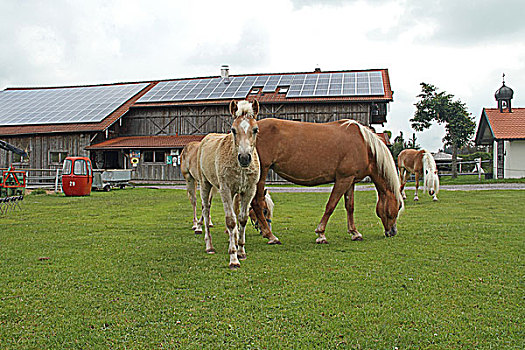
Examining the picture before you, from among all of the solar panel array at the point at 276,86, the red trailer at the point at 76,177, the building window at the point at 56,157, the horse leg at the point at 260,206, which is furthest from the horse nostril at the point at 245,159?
the building window at the point at 56,157

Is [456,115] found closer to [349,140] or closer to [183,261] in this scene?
[349,140]

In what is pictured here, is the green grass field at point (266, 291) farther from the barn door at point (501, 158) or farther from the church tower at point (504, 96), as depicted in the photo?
the church tower at point (504, 96)

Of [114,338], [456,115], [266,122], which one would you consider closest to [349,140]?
[266,122]

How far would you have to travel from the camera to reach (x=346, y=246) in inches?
277

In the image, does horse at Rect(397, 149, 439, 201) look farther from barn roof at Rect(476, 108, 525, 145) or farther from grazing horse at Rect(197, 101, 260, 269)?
barn roof at Rect(476, 108, 525, 145)

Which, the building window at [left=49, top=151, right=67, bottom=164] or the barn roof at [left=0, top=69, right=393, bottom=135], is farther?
the building window at [left=49, top=151, right=67, bottom=164]

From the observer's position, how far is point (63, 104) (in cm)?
3616

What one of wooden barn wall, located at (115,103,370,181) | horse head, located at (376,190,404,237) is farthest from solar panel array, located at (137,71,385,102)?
horse head, located at (376,190,404,237)

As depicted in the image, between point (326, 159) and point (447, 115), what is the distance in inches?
1090

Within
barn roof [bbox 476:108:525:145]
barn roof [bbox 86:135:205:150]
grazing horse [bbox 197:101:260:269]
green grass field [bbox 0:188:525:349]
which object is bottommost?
green grass field [bbox 0:188:525:349]

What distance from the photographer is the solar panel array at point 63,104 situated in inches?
1291

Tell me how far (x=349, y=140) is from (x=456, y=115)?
1087 inches

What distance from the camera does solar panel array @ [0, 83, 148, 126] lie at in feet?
108

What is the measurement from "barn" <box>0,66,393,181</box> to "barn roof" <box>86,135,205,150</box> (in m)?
0.07
